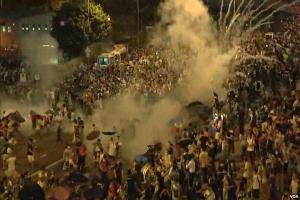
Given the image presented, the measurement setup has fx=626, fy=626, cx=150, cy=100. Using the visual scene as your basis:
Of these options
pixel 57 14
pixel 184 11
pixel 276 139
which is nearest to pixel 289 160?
pixel 276 139

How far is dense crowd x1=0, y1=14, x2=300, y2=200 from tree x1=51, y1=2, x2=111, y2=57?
11502 mm

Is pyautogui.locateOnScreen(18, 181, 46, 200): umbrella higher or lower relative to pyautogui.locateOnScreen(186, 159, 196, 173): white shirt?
higher

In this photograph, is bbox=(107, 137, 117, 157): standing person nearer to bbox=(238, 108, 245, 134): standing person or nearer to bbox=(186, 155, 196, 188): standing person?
bbox=(186, 155, 196, 188): standing person

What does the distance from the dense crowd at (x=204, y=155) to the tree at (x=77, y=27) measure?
11502 mm

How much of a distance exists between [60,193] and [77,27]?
26191mm

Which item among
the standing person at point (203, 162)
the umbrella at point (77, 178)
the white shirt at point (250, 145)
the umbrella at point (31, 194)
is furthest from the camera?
the white shirt at point (250, 145)

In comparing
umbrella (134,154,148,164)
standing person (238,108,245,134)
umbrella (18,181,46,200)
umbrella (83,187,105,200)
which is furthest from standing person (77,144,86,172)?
standing person (238,108,245,134)

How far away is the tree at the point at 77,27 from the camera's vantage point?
38.3m

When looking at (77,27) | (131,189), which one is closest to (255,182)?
(131,189)

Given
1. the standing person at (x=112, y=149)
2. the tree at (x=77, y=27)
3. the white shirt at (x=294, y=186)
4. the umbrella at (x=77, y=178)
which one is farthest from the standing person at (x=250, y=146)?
the tree at (x=77, y=27)

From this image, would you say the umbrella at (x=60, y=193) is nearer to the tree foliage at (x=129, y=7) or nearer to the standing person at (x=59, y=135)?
the standing person at (x=59, y=135)

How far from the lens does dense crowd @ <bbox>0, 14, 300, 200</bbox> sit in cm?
1434

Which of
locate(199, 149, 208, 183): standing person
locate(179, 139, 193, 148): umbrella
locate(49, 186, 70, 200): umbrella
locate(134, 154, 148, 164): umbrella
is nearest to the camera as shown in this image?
locate(49, 186, 70, 200): umbrella

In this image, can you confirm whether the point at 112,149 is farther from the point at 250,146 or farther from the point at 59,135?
the point at 59,135
